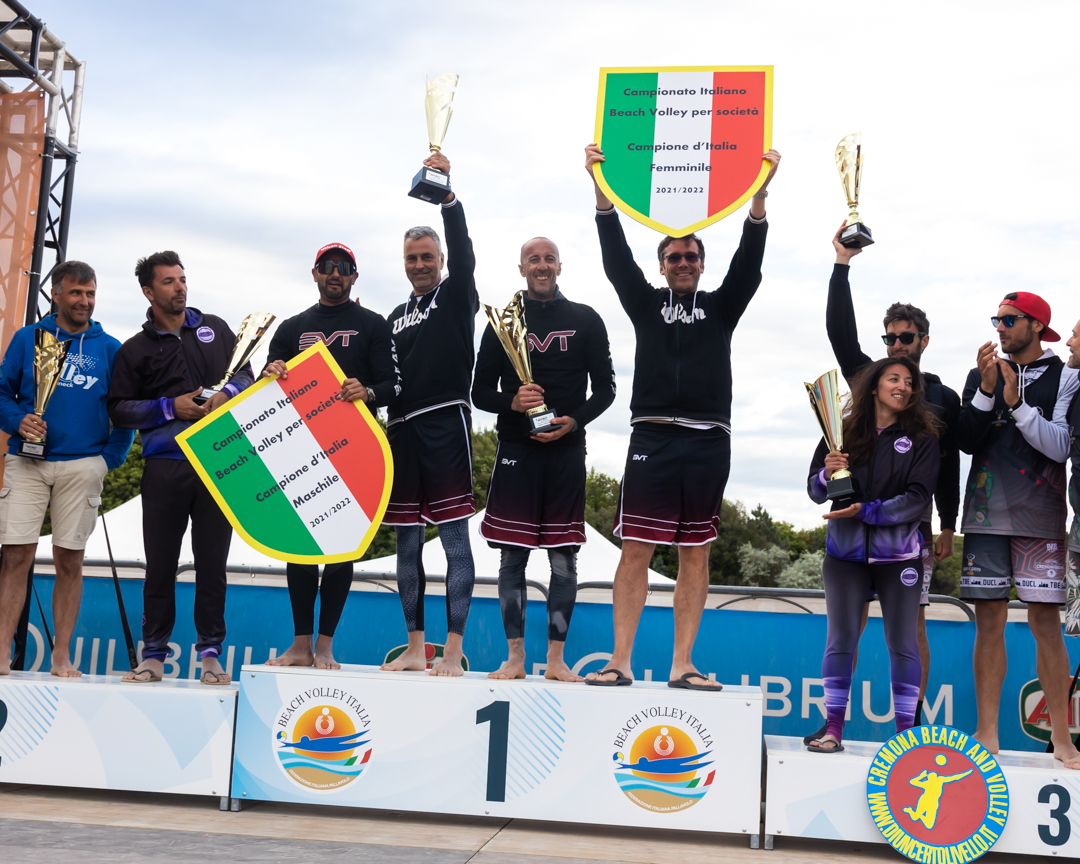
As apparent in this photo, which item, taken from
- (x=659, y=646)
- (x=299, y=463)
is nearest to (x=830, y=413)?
(x=659, y=646)

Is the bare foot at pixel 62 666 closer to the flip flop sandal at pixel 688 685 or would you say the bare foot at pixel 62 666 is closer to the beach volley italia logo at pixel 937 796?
the flip flop sandal at pixel 688 685

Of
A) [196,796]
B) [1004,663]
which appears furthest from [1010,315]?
[196,796]

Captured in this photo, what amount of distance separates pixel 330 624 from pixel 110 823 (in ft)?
4.02

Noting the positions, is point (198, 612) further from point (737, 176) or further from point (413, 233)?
point (737, 176)

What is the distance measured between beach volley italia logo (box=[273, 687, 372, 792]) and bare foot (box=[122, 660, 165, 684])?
0.74 metres

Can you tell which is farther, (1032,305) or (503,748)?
(1032,305)

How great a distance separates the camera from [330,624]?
4508 millimetres

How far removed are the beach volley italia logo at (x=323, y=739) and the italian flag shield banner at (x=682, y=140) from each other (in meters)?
2.53

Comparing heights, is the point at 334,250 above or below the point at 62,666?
above

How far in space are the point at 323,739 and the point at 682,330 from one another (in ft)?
7.85

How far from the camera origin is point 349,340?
4.57 meters

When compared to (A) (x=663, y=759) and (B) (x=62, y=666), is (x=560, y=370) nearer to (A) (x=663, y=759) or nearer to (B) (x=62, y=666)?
(A) (x=663, y=759)

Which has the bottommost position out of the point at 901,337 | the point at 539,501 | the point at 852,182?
the point at 539,501

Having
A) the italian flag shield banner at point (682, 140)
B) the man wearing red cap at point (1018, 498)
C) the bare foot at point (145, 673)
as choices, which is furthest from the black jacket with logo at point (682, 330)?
the bare foot at point (145, 673)
